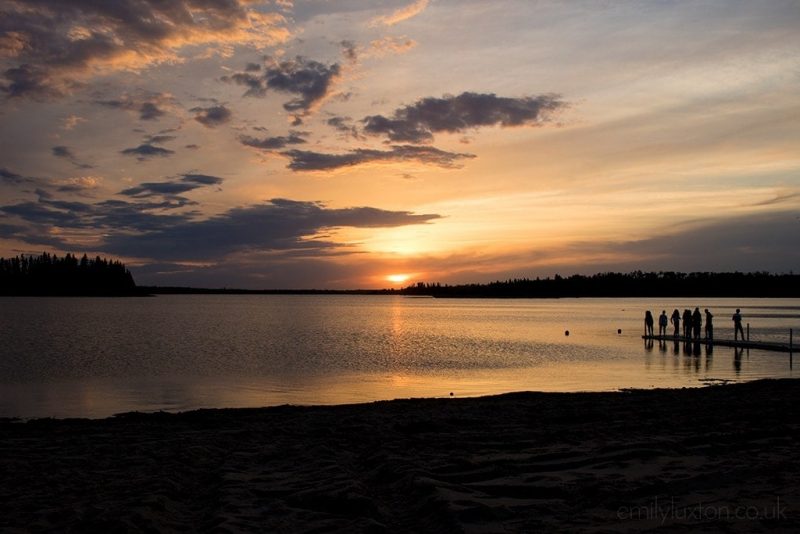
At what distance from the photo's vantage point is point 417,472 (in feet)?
28.2

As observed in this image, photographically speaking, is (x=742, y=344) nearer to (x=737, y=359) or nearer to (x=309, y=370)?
(x=737, y=359)

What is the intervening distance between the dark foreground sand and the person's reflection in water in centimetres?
1401

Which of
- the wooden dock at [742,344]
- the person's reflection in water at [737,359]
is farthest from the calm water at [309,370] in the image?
the wooden dock at [742,344]

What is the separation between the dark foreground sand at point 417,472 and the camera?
669 centimetres

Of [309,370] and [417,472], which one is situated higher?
[417,472]

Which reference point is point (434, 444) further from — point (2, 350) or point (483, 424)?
point (2, 350)

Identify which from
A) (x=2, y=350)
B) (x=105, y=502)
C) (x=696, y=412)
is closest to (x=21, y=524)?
(x=105, y=502)

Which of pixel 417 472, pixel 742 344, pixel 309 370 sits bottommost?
pixel 309 370

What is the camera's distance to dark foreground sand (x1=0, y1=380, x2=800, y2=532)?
263 inches

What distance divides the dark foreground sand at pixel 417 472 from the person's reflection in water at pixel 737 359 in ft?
46.0

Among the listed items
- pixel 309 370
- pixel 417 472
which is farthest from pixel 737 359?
pixel 417 472

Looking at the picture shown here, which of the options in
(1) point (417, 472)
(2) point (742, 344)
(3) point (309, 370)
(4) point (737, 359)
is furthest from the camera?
(2) point (742, 344)

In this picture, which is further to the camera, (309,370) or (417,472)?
(309,370)

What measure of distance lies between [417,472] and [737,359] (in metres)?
27.6
